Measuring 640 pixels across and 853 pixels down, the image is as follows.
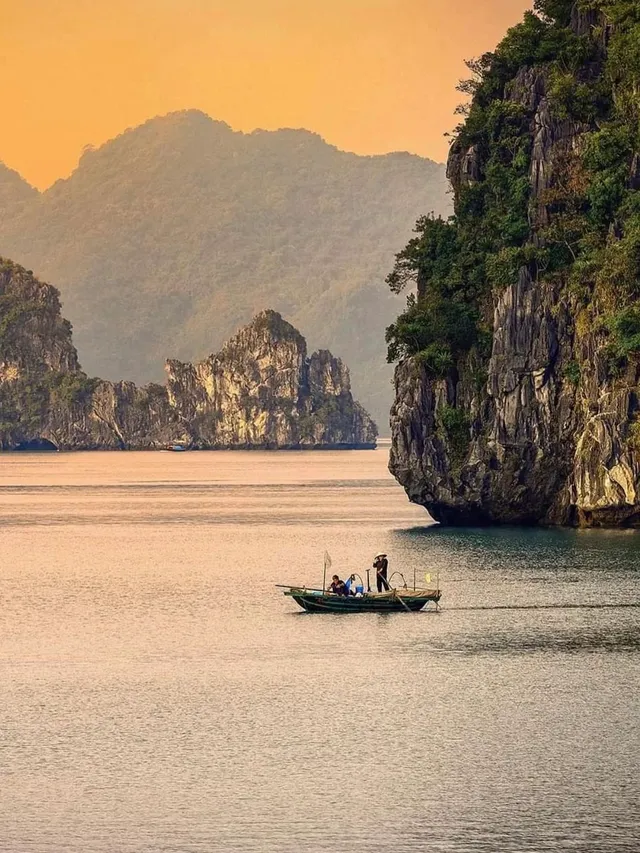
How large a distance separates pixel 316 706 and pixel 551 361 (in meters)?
48.5

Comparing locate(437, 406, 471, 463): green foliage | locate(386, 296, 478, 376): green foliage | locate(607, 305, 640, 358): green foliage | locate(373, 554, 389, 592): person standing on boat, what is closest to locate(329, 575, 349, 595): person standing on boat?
locate(373, 554, 389, 592): person standing on boat

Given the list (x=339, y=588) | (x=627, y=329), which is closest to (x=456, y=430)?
(x=627, y=329)

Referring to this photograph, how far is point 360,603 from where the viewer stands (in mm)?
55969

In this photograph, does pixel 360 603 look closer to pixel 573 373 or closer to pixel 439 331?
pixel 573 373

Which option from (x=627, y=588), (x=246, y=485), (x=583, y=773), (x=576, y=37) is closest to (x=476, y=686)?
(x=583, y=773)

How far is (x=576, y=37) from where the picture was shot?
90.2 metres

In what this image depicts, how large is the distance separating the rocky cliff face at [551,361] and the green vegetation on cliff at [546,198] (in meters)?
0.13

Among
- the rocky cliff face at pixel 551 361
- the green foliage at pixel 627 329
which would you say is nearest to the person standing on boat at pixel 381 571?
the rocky cliff face at pixel 551 361

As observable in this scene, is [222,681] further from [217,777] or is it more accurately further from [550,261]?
[550,261]

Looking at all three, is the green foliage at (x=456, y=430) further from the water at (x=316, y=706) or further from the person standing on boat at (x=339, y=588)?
the person standing on boat at (x=339, y=588)

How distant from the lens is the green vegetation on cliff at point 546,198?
270 feet

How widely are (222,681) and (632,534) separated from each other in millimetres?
40508

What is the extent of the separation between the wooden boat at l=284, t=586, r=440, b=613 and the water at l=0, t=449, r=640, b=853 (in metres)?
0.67

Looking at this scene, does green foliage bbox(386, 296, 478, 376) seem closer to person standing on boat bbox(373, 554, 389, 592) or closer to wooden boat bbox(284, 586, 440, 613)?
person standing on boat bbox(373, 554, 389, 592)
